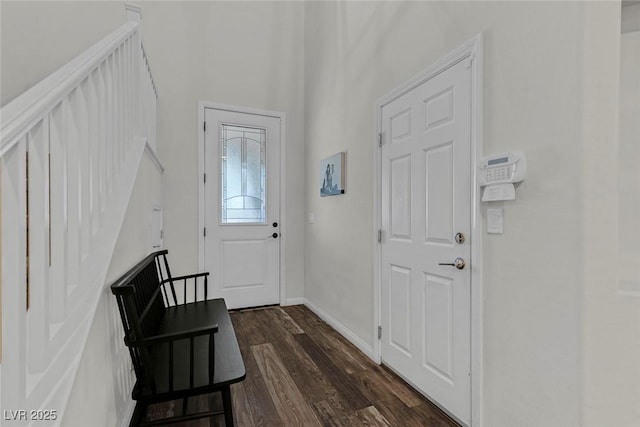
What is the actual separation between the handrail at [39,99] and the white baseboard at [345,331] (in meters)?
2.47

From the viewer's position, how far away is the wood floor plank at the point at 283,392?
1780 millimetres

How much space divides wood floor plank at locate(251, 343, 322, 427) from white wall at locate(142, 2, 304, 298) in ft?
4.86

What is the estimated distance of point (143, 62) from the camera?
2.29 metres

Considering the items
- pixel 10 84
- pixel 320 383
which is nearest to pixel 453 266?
pixel 320 383

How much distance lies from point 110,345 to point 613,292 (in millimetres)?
2155

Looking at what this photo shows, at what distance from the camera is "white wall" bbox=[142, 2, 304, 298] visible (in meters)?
3.42

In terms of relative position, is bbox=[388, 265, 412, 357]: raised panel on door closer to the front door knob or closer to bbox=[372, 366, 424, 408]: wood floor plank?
bbox=[372, 366, 424, 408]: wood floor plank

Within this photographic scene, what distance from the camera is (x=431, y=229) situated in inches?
76.0

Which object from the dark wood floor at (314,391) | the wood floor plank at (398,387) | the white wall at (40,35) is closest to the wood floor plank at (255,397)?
the dark wood floor at (314,391)

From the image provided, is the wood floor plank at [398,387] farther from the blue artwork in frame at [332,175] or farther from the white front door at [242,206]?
the white front door at [242,206]

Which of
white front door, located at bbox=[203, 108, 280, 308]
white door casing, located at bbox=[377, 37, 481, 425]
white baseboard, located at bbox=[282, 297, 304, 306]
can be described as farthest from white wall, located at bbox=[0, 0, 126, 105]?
white baseboard, located at bbox=[282, 297, 304, 306]

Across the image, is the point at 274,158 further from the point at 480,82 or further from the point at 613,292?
the point at 613,292

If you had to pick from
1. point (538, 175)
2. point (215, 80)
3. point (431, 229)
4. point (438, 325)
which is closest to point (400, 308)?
point (438, 325)

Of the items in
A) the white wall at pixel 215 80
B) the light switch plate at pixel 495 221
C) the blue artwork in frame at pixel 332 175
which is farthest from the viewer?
the white wall at pixel 215 80
